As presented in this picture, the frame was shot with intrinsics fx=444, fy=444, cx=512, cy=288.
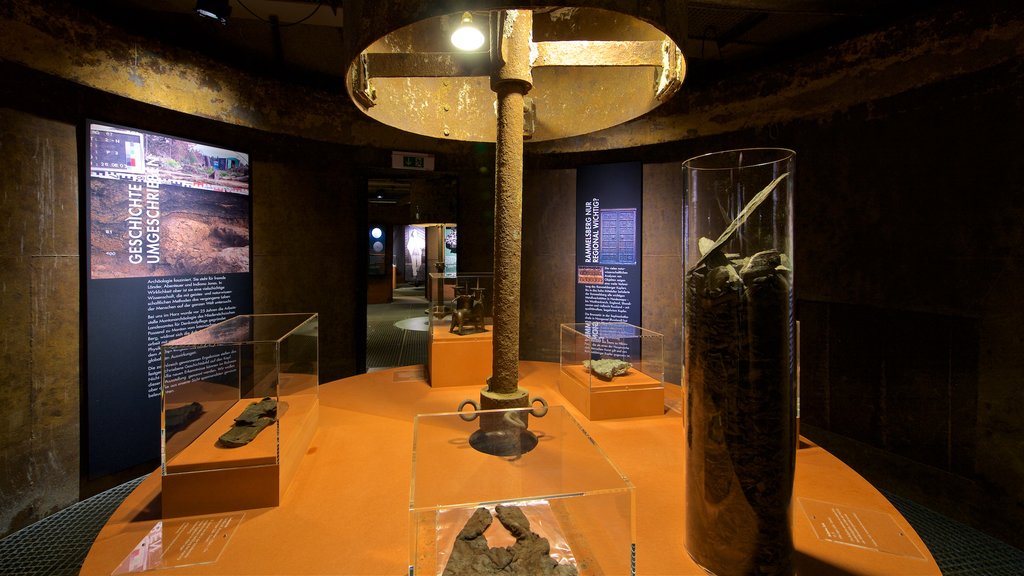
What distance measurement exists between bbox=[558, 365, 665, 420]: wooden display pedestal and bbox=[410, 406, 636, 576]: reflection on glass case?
0.97 m

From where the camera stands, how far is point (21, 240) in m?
2.47

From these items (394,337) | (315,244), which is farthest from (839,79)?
(394,337)

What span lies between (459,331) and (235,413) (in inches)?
60.5

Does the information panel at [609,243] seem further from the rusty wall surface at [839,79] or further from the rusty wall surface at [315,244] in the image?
the rusty wall surface at [315,244]

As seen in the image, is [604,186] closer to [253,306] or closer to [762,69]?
[762,69]

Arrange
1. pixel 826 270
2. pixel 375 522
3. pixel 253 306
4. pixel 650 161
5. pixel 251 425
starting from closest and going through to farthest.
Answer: pixel 375 522
pixel 251 425
pixel 826 270
pixel 253 306
pixel 650 161

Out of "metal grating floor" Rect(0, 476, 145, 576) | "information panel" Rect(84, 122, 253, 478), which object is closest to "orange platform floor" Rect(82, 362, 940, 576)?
"metal grating floor" Rect(0, 476, 145, 576)

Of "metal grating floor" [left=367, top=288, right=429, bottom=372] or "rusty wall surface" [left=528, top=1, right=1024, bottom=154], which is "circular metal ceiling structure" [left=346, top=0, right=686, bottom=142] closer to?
"rusty wall surface" [left=528, top=1, right=1024, bottom=154]

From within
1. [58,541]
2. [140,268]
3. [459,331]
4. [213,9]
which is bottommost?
[58,541]

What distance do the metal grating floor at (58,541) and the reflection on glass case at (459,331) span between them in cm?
196

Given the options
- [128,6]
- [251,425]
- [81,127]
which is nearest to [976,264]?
[251,425]

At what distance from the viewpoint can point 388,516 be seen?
1.49 meters

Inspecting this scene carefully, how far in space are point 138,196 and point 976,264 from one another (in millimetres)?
5169

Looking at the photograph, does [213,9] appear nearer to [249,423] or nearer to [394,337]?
[249,423]
